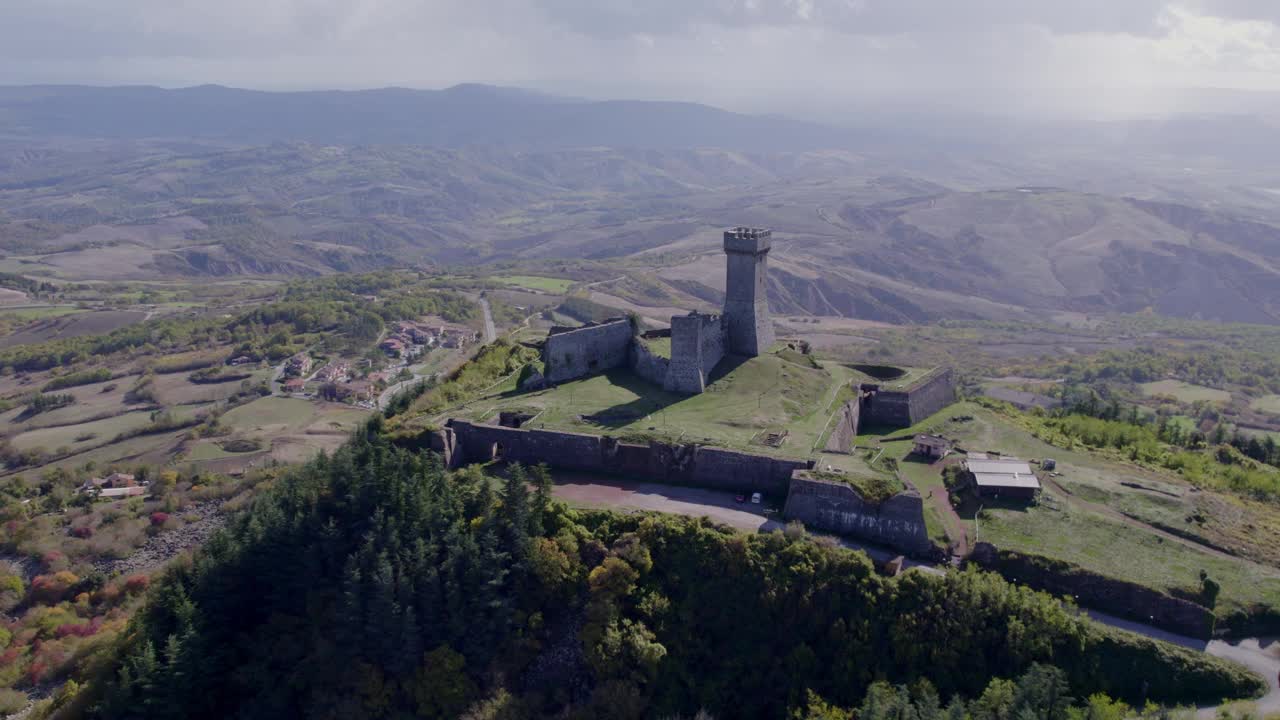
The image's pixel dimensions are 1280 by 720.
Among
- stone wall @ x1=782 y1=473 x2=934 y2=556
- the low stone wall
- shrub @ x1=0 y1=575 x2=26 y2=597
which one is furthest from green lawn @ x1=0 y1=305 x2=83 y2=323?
the low stone wall

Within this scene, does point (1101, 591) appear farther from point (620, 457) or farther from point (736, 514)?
point (620, 457)

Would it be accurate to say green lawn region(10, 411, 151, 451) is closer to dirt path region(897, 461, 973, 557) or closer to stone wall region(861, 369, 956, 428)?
stone wall region(861, 369, 956, 428)

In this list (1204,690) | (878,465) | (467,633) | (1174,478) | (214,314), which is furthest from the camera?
(214,314)

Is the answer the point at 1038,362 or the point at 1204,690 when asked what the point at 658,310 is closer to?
the point at 1038,362

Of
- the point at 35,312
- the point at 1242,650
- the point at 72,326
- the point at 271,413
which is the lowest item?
the point at 35,312

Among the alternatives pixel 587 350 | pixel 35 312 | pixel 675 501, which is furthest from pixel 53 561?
pixel 35 312

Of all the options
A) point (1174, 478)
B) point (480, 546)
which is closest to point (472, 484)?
point (480, 546)
